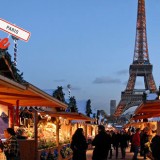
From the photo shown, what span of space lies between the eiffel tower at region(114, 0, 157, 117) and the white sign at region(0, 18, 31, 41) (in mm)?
70743

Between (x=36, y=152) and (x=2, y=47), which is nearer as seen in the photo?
(x=2, y=47)

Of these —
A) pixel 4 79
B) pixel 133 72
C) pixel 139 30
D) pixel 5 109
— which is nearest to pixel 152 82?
pixel 133 72

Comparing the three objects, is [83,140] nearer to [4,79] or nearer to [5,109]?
[5,109]

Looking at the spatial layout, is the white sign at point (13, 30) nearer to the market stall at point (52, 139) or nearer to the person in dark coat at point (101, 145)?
the market stall at point (52, 139)

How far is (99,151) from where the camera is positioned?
10812 mm

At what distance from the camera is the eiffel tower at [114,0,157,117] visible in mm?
84750

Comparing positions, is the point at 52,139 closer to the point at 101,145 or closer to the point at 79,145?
the point at 79,145

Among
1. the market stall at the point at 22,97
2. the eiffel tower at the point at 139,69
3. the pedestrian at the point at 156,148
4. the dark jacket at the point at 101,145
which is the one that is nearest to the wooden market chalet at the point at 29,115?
the market stall at the point at 22,97

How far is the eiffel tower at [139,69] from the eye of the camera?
84750 millimetres

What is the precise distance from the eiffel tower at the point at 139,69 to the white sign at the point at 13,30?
7074 cm

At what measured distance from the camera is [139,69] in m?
90.8

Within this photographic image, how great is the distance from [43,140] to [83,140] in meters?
1.85

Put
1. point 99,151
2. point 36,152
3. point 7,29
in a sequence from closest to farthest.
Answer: point 99,151
point 36,152
point 7,29

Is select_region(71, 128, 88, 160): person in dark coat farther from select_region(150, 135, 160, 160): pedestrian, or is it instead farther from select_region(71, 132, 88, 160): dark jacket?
select_region(150, 135, 160, 160): pedestrian
